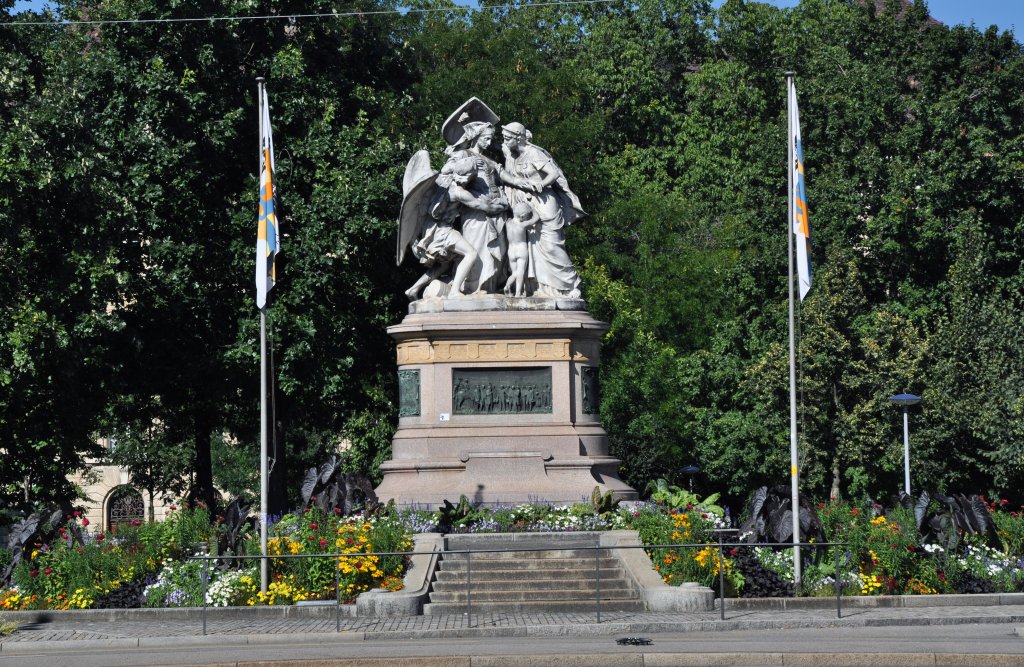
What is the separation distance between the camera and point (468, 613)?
19.9m

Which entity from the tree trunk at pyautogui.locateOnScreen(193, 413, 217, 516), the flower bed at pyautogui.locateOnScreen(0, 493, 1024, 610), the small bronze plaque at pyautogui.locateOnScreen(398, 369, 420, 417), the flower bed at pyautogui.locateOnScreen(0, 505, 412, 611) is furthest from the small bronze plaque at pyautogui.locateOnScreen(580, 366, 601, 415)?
the tree trunk at pyautogui.locateOnScreen(193, 413, 217, 516)

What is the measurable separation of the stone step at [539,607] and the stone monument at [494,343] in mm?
5226

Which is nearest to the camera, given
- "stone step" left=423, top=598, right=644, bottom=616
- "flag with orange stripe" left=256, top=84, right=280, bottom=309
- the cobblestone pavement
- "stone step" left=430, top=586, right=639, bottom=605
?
the cobblestone pavement

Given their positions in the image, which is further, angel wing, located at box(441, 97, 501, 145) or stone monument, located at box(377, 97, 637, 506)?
angel wing, located at box(441, 97, 501, 145)

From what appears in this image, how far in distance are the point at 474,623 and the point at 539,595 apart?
2064 millimetres

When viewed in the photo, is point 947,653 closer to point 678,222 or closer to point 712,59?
point 678,222

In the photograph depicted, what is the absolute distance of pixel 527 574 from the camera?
22.7 m

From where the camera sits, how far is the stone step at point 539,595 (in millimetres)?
21953

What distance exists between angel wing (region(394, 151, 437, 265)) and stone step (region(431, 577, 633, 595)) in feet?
28.1

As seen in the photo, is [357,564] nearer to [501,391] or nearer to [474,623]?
[474,623]

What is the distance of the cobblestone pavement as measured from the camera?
19.5 metres

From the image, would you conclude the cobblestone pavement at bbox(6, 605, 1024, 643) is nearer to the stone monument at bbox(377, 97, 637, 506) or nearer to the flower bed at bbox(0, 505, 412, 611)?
the flower bed at bbox(0, 505, 412, 611)

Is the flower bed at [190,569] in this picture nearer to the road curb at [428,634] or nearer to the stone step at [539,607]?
the stone step at [539,607]

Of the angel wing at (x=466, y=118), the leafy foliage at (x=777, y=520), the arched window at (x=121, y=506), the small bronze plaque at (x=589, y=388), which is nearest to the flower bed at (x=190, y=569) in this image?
the leafy foliage at (x=777, y=520)
